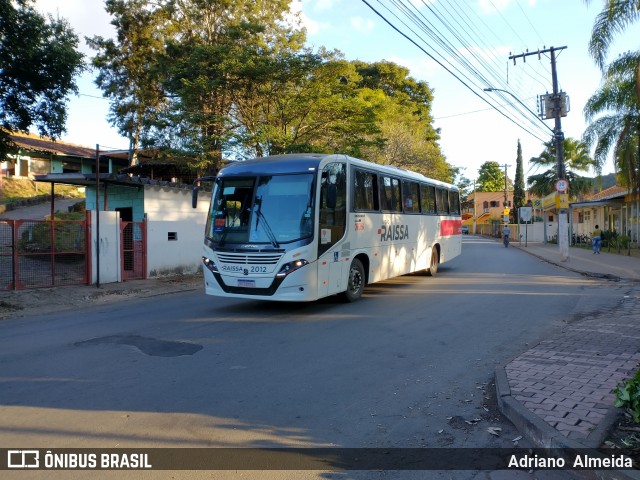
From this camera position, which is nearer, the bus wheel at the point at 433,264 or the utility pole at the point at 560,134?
the bus wheel at the point at 433,264

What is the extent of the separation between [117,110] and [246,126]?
12.1m

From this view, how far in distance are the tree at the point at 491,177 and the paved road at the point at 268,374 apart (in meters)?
92.4

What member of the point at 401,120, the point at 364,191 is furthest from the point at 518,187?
the point at 364,191

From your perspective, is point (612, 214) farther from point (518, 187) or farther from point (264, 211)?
point (264, 211)

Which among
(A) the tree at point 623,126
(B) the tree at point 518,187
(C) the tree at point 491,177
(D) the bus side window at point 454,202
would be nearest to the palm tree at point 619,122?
(A) the tree at point 623,126

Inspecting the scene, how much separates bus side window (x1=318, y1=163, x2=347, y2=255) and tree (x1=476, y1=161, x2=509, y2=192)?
9375 cm

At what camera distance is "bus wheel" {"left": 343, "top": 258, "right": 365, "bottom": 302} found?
11.4 metres

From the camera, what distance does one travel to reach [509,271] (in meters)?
19.0

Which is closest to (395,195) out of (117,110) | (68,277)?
(68,277)

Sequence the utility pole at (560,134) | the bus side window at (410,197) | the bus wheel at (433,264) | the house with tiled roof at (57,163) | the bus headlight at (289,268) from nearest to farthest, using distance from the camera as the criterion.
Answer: the bus headlight at (289,268), the bus side window at (410,197), the bus wheel at (433,264), the utility pole at (560,134), the house with tiled roof at (57,163)

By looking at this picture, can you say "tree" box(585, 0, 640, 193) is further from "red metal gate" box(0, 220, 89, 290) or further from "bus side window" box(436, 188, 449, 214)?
"red metal gate" box(0, 220, 89, 290)

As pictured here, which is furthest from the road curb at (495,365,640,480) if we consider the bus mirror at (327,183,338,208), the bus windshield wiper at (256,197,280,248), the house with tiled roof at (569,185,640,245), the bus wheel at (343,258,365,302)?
the house with tiled roof at (569,185,640,245)

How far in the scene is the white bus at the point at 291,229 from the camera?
9578 millimetres

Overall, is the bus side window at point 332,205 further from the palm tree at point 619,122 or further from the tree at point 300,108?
the palm tree at point 619,122
